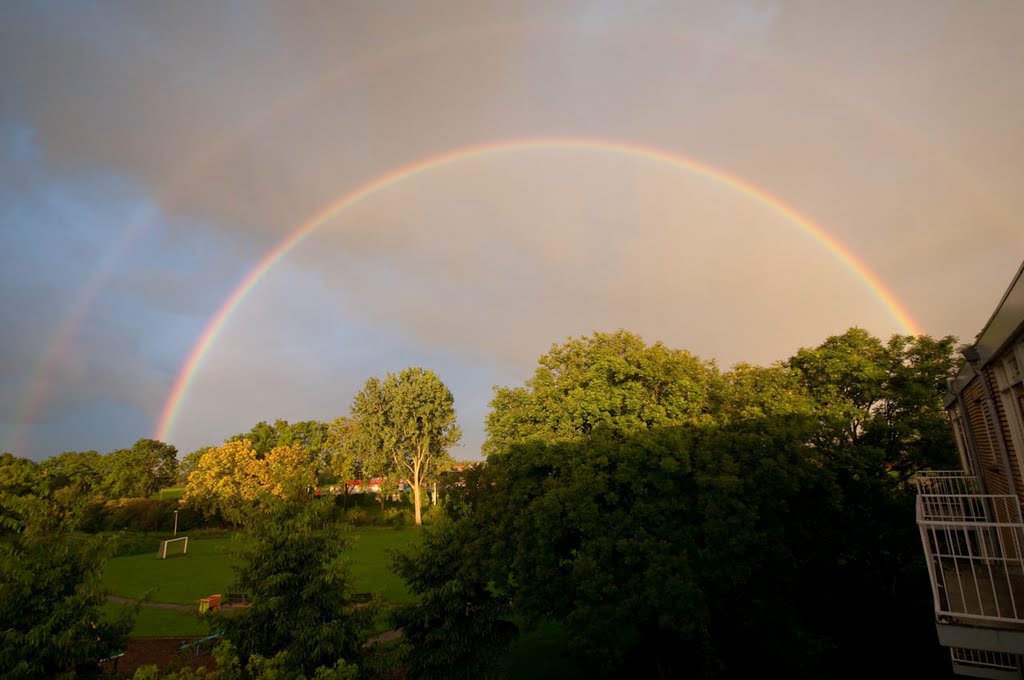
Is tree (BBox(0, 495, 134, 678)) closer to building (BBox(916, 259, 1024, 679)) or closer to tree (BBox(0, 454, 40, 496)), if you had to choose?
tree (BBox(0, 454, 40, 496))

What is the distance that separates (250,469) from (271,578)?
60.5m

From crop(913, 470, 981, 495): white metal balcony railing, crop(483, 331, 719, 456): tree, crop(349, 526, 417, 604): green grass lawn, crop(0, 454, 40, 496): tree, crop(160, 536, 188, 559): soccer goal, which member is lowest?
crop(349, 526, 417, 604): green grass lawn

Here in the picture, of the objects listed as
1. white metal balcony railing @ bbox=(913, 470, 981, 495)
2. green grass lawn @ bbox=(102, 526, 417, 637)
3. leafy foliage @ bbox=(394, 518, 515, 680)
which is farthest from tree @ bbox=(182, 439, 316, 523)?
white metal balcony railing @ bbox=(913, 470, 981, 495)

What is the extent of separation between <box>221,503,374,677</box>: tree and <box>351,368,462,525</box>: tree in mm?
54501

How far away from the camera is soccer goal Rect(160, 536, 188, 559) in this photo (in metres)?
43.4

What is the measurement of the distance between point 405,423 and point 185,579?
33.7 metres

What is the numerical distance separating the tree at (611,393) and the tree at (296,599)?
18180 mm

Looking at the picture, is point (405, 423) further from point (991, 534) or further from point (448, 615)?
point (991, 534)

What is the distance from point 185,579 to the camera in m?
34.3

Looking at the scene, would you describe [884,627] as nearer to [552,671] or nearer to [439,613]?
[552,671]

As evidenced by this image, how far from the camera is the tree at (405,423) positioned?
216 feet

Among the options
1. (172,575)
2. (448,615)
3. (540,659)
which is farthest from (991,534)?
(172,575)

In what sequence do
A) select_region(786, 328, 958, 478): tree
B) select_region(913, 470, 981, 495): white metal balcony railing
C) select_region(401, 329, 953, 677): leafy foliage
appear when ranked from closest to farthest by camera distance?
select_region(401, 329, 953, 677): leafy foliage, select_region(913, 470, 981, 495): white metal balcony railing, select_region(786, 328, 958, 478): tree

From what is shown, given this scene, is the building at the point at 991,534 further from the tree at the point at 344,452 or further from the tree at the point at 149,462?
the tree at the point at 149,462
